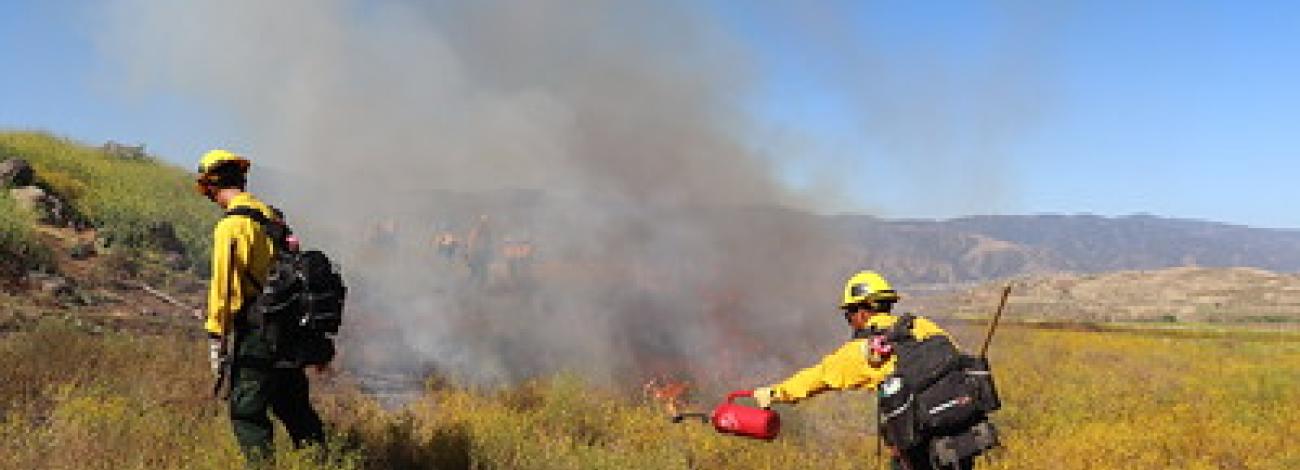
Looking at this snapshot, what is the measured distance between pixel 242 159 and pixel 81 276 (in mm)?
10723

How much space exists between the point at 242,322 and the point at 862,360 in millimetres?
3369

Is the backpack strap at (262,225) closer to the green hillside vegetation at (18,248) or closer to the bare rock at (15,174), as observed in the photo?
the green hillside vegetation at (18,248)

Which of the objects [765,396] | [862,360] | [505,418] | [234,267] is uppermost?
[234,267]

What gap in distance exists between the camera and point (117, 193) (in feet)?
71.8

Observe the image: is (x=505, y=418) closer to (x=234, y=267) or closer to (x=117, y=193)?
(x=234, y=267)

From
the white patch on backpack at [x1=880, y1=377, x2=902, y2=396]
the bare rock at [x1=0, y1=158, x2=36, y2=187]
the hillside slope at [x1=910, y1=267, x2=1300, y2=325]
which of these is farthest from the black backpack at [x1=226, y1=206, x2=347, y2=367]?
the hillside slope at [x1=910, y1=267, x2=1300, y2=325]

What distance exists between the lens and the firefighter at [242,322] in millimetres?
4633

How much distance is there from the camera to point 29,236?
13.5m

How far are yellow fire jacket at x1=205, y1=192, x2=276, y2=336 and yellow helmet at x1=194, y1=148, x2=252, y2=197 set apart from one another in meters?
0.18

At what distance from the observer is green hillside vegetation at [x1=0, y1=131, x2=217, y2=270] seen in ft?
58.5

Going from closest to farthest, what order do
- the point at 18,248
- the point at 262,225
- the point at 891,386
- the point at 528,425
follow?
the point at 262,225, the point at 891,386, the point at 528,425, the point at 18,248

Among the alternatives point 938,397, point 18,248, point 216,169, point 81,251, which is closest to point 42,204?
point 81,251

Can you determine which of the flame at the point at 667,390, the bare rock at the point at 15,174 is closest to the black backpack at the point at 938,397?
the flame at the point at 667,390

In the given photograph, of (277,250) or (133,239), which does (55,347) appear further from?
(133,239)
